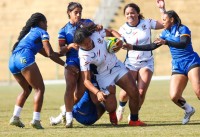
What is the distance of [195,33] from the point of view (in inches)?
1713

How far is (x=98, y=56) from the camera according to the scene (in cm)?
1454

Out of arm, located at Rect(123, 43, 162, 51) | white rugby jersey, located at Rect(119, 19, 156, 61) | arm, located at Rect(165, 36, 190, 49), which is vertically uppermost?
white rugby jersey, located at Rect(119, 19, 156, 61)

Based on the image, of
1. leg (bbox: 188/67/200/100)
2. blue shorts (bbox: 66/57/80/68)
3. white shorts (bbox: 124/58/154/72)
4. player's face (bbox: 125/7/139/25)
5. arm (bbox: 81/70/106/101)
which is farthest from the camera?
white shorts (bbox: 124/58/154/72)

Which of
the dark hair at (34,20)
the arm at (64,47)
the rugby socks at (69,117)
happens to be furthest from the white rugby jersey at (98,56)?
the dark hair at (34,20)

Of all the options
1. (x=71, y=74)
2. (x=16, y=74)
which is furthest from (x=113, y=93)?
(x=16, y=74)

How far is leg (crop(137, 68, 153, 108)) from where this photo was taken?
637 inches

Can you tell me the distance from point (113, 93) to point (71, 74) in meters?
0.83

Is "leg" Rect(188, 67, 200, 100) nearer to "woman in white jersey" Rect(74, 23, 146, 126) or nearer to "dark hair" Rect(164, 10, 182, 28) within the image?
"dark hair" Rect(164, 10, 182, 28)

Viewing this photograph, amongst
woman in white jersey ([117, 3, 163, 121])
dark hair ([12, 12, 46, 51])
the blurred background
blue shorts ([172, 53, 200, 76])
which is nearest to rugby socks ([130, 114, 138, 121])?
woman in white jersey ([117, 3, 163, 121])

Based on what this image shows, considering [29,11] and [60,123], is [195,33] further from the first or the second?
[60,123]

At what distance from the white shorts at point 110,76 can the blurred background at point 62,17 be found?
24561 mm

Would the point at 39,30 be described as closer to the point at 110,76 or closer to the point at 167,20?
the point at 110,76

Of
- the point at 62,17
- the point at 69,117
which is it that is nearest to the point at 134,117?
the point at 69,117

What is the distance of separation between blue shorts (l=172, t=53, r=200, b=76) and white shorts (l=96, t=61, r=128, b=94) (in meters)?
1.11
